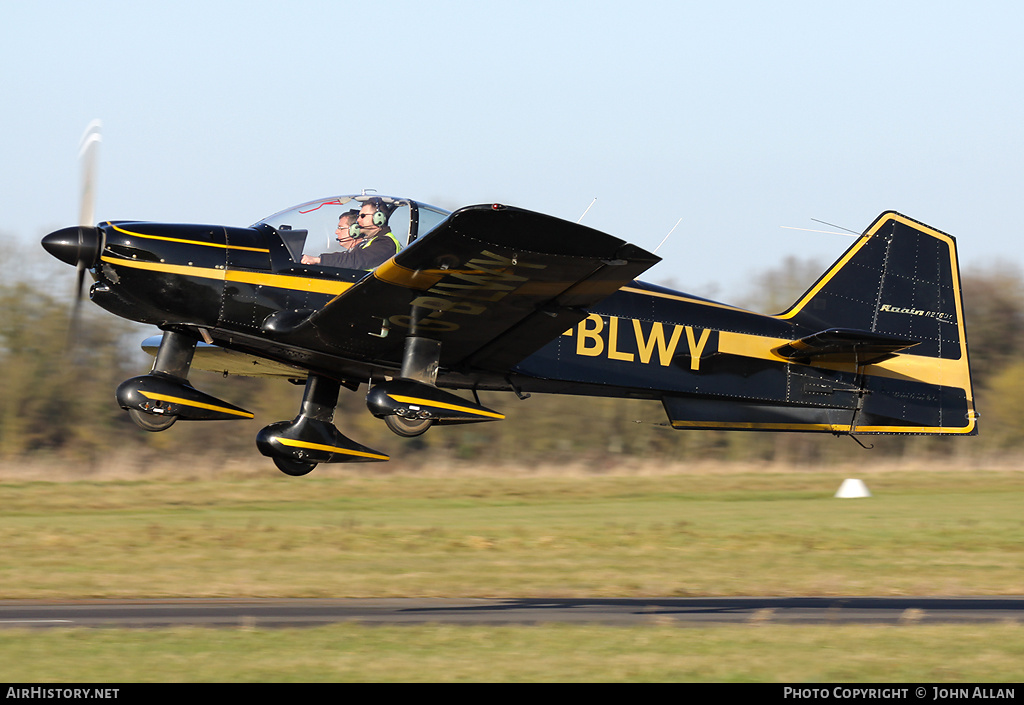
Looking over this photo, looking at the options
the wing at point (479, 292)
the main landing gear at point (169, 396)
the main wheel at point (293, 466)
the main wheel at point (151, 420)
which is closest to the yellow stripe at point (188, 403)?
the main landing gear at point (169, 396)

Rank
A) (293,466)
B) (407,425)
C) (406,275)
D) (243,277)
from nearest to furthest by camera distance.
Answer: (406,275)
(243,277)
(407,425)
(293,466)

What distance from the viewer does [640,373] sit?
418 inches

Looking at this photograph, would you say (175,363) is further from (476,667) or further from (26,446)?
(26,446)

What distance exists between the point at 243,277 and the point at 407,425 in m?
1.97

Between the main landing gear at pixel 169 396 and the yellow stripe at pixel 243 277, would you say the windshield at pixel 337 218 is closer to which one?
the yellow stripe at pixel 243 277

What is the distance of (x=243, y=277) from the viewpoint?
30.9 feet

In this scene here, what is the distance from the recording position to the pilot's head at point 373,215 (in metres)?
9.48

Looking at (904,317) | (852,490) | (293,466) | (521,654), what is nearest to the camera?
(521,654)

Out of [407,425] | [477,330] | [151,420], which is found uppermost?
[477,330]

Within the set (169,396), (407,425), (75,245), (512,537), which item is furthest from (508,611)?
(512,537)

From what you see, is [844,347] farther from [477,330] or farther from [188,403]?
[188,403]

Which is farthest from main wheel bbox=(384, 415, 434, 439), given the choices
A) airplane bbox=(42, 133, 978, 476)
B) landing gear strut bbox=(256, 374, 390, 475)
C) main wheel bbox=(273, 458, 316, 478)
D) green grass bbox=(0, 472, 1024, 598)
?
green grass bbox=(0, 472, 1024, 598)

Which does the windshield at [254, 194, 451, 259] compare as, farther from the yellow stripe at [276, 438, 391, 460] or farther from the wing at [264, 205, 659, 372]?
the yellow stripe at [276, 438, 391, 460]
